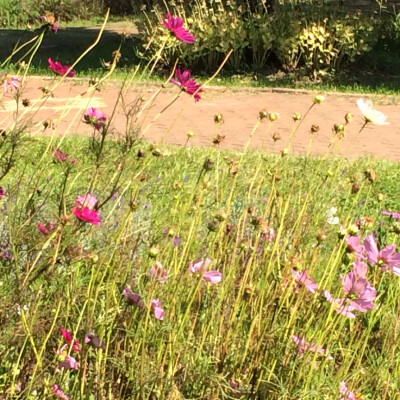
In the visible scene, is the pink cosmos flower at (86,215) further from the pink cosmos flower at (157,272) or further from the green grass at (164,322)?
the pink cosmos flower at (157,272)

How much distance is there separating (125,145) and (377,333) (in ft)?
4.61

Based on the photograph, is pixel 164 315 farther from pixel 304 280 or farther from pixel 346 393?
pixel 346 393

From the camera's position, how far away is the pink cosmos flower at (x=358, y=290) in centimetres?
227

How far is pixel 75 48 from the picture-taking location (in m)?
17.6

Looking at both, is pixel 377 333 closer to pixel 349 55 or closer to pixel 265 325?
pixel 265 325

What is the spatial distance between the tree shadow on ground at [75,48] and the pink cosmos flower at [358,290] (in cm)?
1197

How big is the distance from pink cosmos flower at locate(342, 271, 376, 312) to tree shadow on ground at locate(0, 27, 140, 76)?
A: 39.3 ft

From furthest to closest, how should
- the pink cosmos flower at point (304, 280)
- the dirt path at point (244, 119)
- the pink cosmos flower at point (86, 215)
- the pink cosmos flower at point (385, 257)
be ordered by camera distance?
the dirt path at point (244, 119)
the pink cosmos flower at point (304, 280)
the pink cosmos flower at point (385, 257)
the pink cosmos flower at point (86, 215)

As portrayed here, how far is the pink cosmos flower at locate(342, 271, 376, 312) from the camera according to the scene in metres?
2.27

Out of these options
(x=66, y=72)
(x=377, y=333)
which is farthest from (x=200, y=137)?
(x=66, y=72)

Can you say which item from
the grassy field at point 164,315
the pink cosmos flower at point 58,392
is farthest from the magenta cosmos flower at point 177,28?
the pink cosmos flower at point 58,392

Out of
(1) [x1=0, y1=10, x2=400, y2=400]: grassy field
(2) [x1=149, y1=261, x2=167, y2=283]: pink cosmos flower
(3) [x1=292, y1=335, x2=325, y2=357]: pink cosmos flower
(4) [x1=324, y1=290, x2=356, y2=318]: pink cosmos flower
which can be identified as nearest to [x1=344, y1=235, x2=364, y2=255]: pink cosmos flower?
(1) [x1=0, y1=10, x2=400, y2=400]: grassy field

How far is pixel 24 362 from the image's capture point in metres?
2.46

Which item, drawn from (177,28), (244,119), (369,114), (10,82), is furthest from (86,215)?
(244,119)
